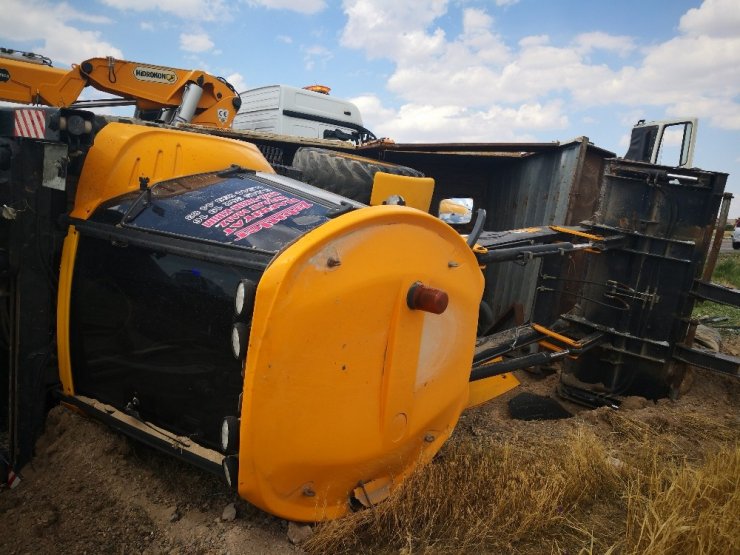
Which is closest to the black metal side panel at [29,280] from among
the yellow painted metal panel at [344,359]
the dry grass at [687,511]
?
the yellow painted metal panel at [344,359]

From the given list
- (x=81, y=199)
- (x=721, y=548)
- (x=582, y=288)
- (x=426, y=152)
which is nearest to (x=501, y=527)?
(x=721, y=548)

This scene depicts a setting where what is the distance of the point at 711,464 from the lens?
8.69ft

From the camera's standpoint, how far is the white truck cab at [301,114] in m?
9.80

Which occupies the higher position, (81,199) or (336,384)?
(81,199)

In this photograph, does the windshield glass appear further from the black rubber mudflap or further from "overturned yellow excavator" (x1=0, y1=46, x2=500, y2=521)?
the black rubber mudflap

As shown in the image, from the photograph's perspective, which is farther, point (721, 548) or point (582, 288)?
point (582, 288)

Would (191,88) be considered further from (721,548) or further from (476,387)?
(721,548)

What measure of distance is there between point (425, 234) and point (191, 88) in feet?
18.4

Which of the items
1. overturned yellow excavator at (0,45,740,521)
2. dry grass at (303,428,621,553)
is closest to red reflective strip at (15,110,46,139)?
overturned yellow excavator at (0,45,740,521)

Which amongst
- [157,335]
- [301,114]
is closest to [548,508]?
[157,335]

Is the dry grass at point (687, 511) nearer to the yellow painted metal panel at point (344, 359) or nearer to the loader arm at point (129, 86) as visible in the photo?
the yellow painted metal panel at point (344, 359)

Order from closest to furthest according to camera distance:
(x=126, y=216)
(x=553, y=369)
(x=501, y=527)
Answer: (x=501, y=527), (x=126, y=216), (x=553, y=369)

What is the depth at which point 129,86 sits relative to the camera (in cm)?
655

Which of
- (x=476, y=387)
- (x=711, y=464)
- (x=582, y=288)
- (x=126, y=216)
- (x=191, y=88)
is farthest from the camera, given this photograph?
(x=191, y=88)
